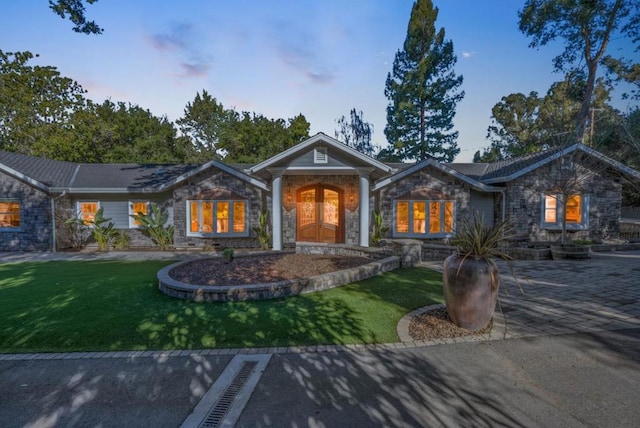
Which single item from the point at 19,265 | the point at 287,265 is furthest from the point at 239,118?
the point at 287,265

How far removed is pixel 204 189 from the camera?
12992 millimetres

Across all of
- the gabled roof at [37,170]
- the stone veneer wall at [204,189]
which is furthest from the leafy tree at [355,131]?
the gabled roof at [37,170]

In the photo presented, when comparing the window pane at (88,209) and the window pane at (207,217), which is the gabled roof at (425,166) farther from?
the window pane at (88,209)

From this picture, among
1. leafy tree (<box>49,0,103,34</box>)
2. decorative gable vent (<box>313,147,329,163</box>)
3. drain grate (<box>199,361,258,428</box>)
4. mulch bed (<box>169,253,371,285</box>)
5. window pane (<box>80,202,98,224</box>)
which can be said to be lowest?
drain grate (<box>199,361,258,428</box>)

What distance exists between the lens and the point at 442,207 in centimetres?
1288

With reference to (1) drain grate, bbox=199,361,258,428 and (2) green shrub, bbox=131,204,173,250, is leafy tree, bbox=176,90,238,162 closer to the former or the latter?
(2) green shrub, bbox=131,204,173,250

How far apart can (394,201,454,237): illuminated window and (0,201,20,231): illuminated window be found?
16152 millimetres

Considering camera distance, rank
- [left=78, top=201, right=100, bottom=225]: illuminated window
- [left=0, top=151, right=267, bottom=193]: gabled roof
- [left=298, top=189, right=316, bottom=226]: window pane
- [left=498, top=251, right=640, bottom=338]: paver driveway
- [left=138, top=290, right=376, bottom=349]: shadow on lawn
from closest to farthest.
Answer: [left=138, top=290, right=376, bottom=349]: shadow on lawn < [left=498, top=251, right=640, bottom=338]: paver driveway < [left=0, top=151, right=267, bottom=193]: gabled roof < [left=298, top=189, right=316, bottom=226]: window pane < [left=78, top=201, right=100, bottom=225]: illuminated window

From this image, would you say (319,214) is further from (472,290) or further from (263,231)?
(472,290)

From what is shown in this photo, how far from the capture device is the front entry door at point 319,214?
13188 mm

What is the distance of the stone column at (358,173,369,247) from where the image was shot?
38.3 feet

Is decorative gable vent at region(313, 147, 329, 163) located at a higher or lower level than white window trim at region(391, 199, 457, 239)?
higher

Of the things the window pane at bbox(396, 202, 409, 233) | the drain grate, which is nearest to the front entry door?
the window pane at bbox(396, 202, 409, 233)

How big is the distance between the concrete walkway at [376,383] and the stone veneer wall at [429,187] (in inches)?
336
